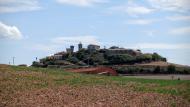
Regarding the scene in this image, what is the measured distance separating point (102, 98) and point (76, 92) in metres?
1.93

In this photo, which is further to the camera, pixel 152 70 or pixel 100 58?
pixel 100 58

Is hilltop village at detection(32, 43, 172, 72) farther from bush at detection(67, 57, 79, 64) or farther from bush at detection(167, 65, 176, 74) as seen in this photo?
bush at detection(167, 65, 176, 74)

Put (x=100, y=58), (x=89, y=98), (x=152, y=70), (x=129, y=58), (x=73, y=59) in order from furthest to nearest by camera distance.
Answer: (x=129, y=58)
(x=100, y=58)
(x=73, y=59)
(x=152, y=70)
(x=89, y=98)

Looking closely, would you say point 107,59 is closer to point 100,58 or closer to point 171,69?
point 100,58

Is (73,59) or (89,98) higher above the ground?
(73,59)

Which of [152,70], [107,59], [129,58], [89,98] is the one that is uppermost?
[129,58]

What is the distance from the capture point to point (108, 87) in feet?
93.8

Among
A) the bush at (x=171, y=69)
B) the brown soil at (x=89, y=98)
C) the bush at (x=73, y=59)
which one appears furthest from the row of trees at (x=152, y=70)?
the brown soil at (x=89, y=98)

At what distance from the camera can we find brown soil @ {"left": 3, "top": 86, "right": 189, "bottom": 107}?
22.6 meters

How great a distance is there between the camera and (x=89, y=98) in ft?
79.2

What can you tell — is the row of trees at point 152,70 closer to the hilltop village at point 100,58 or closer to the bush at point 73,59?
the hilltop village at point 100,58

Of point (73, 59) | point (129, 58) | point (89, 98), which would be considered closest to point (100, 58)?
point (73, 59)

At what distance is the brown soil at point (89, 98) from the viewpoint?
2262 cm

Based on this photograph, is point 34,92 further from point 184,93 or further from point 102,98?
point 184,93
